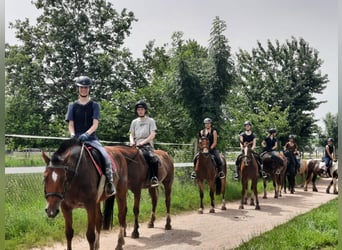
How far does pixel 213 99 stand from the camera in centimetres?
1369

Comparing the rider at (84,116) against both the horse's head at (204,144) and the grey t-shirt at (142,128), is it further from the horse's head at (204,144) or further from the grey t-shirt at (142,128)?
the horse's head at (204,144)

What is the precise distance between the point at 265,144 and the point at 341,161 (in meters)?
11.2

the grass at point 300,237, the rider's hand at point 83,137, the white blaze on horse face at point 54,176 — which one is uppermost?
the rider's hand at point 83,137

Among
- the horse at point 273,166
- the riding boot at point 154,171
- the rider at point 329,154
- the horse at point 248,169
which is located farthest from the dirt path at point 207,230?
the rider at point 329,154

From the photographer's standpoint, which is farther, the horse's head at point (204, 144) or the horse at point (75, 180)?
the horse's head at point (204, 144)

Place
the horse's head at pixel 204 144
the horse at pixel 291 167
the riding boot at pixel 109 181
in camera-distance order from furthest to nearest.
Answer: the horse at pixel 291 167 → the horse's head at pixel 204 144 → the riding boot at pixel 109 181

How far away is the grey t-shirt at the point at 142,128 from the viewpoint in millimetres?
7387

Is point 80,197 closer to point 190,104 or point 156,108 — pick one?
point 190,104

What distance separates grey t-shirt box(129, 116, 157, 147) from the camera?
24.2 feet

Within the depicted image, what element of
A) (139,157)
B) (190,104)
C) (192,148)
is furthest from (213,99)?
(139,157)

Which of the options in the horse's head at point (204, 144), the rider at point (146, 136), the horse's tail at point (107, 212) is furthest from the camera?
the horse's head at point (204, 144)

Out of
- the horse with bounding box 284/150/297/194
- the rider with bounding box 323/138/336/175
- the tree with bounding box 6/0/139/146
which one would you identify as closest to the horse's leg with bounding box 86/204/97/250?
the rider with bounding box 323/138/336/175

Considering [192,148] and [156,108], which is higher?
[156,108]

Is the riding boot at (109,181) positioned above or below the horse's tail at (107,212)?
above
